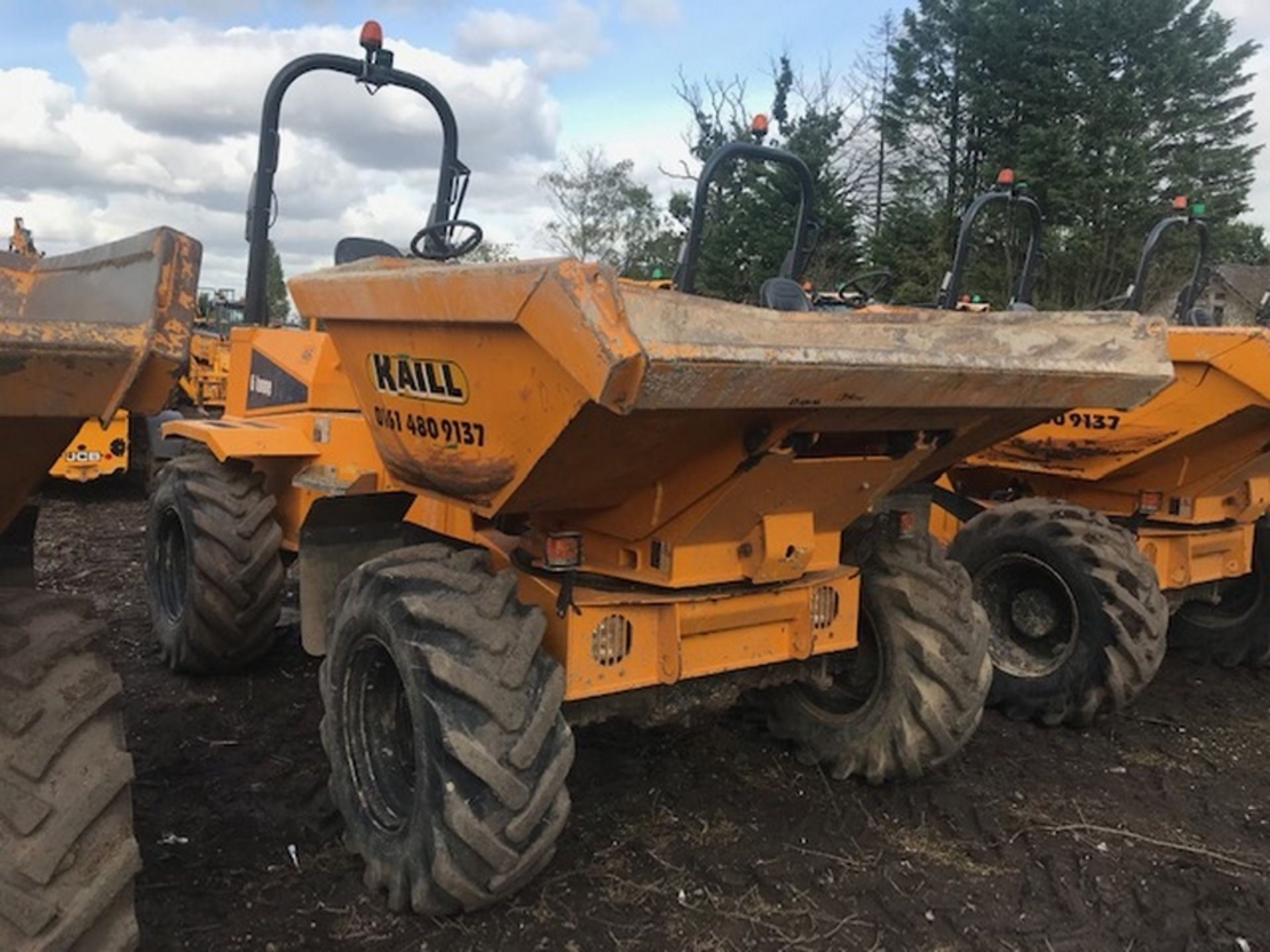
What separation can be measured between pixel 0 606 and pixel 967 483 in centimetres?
495

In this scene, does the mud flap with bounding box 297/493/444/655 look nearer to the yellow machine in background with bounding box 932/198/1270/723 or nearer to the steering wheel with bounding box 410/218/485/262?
the steering wheel with bounding box 410/218/485/262

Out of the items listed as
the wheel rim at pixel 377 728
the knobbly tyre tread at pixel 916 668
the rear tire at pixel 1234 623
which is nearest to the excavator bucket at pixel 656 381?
the knobbly tyre tread at pixel 916 668

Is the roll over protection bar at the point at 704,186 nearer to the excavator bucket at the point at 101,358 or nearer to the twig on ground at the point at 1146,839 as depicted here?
the twig on ground at the point at 1146,839

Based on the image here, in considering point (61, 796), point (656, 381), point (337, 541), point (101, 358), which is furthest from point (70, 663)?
point (337, 541)

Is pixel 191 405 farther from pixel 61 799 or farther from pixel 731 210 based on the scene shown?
pixel 61 799

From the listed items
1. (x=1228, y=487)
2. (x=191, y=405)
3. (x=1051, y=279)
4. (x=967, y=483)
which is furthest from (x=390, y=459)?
(x=1051, y=279)

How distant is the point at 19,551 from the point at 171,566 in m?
2.97

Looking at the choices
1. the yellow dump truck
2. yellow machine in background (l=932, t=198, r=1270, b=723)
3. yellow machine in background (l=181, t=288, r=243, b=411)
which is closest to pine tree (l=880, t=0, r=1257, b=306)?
yellow machine in background (l=181, t=288, r=243, b=411)

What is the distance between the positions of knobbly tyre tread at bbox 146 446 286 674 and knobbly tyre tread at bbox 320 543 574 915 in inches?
69.4

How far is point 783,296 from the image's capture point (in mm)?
4562

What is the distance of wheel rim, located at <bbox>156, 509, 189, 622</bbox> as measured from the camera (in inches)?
203

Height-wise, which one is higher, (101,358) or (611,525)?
(101,358)

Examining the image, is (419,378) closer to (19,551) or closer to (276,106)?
(19,551)

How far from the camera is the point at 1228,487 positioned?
5.32m
